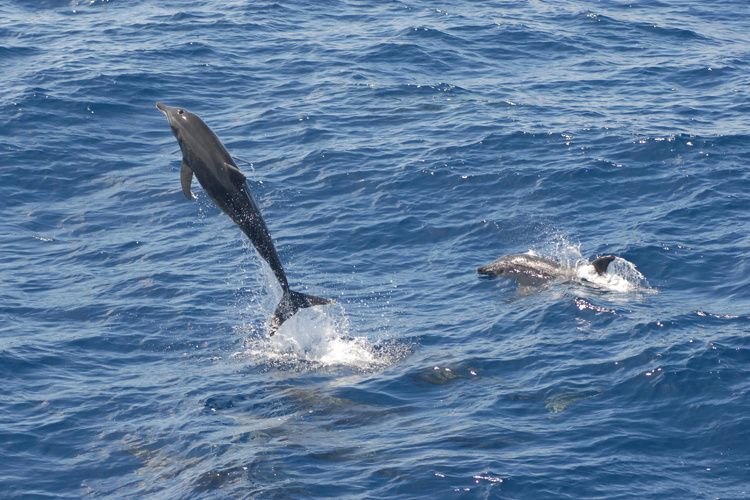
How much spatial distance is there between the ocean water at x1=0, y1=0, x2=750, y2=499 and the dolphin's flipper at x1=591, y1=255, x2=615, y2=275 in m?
0.22

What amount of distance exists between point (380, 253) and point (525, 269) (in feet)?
11.3

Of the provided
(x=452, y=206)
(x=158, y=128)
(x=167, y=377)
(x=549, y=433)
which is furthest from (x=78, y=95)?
(x=549, y=433)

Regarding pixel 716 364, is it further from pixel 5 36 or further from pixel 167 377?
pixel 5 36

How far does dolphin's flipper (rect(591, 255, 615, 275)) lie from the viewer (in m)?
25.4

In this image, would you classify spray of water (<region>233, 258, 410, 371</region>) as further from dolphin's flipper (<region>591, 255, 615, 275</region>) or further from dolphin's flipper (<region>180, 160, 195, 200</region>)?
dolphin's flipper (<region>591, 255, 615, 275</region>)

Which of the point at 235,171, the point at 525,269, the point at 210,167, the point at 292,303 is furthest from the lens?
the point at 525,269

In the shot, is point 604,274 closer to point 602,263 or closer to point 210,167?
point 602,263

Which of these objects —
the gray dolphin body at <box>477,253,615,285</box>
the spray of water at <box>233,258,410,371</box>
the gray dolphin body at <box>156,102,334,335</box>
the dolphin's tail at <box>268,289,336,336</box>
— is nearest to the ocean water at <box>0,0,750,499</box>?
the spray of water at <box>233,258,410,371</box>

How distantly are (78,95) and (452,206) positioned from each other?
1324cm

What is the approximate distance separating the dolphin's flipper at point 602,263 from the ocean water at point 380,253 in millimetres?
218

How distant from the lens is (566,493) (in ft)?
57.2

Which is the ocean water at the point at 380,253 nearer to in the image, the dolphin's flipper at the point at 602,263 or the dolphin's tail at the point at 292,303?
the dolphin's flipper at the point at 602,263

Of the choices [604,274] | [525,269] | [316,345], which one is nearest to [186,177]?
[316,345]

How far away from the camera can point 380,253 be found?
91.7 feet
